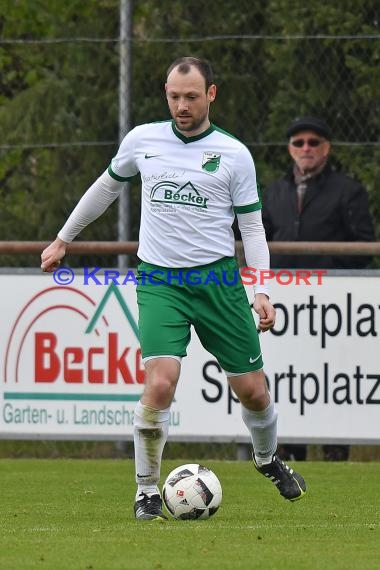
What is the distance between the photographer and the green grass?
19.7 feet

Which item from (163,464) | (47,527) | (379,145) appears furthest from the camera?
(379,145)

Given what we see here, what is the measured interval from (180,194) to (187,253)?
0.29m

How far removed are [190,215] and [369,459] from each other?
4.39 metres

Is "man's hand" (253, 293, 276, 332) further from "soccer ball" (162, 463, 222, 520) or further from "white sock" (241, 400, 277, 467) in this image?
"soccer ball" (162, 463, 222, 520)

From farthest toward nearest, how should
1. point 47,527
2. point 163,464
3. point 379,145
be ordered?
point 379,145 < point 163,464 < point 47,527

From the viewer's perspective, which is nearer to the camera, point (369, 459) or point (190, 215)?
point (190, 215)

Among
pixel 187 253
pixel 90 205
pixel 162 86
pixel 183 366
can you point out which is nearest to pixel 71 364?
pixel 183 366

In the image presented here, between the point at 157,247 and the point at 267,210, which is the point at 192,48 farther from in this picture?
the point at 157,247

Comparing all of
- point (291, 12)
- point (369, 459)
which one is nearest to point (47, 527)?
point (369, 459)

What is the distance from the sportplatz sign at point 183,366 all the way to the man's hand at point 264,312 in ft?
10.1

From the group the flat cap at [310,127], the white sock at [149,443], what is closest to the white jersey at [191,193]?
the white sock at [149,443]

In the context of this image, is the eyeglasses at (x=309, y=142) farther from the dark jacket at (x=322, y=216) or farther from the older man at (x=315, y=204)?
the dark jacket at (x=322, y=216)

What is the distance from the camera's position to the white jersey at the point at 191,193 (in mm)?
7523

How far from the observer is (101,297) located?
11031 millimetres
